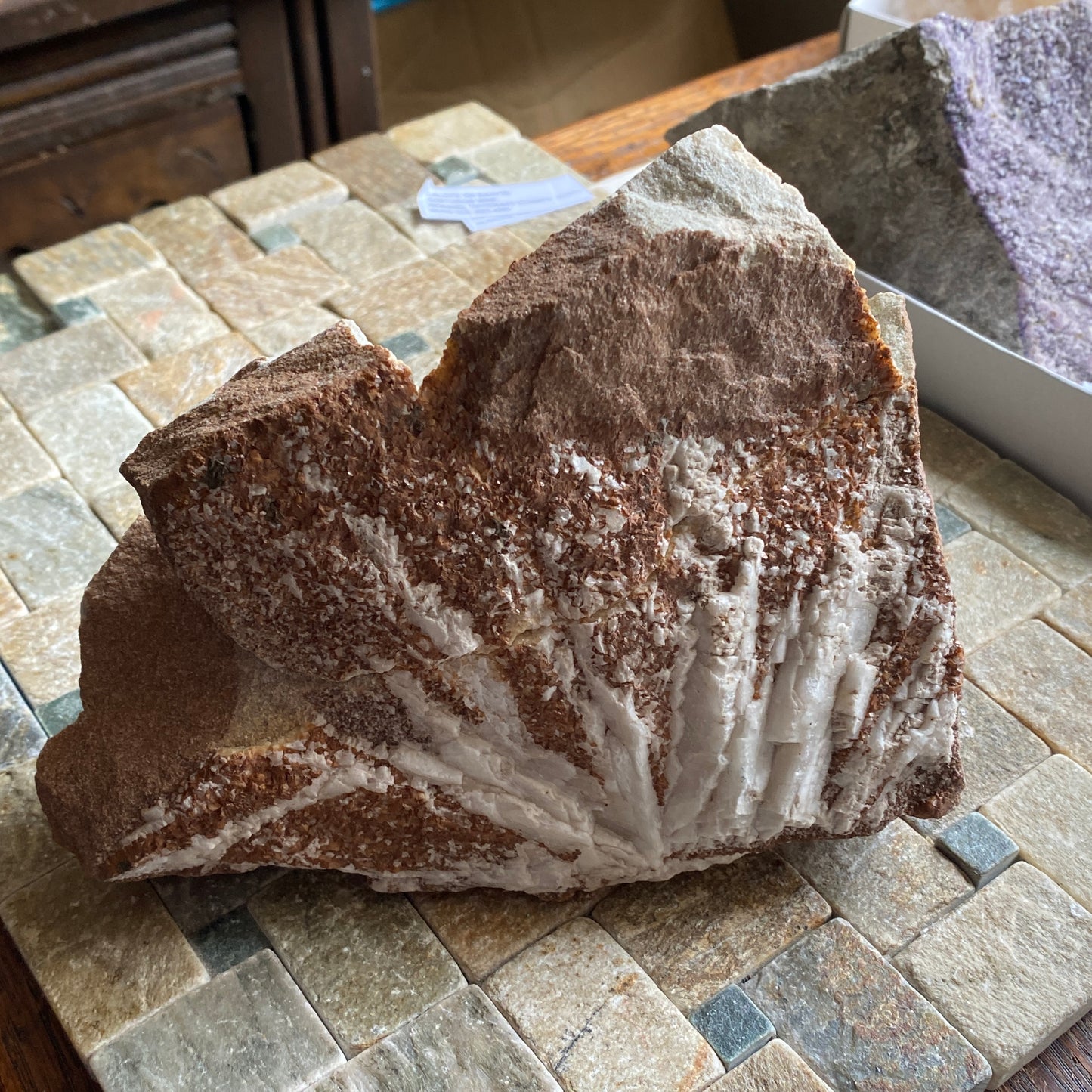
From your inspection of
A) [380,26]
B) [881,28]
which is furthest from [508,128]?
[380,26]

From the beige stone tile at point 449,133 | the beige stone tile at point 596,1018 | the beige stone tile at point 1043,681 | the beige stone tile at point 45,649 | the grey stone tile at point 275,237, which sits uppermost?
the beige stone tile at point 449,133

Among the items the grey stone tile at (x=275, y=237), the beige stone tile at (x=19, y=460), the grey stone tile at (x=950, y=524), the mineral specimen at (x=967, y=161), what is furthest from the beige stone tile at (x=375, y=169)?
the grey stone tile at (x=950, y=524)

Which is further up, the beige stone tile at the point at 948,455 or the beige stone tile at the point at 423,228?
the beige stone tile at the point at 423,228

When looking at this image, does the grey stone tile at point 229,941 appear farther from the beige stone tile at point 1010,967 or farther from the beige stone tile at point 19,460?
the beige stone tile at point 19,460

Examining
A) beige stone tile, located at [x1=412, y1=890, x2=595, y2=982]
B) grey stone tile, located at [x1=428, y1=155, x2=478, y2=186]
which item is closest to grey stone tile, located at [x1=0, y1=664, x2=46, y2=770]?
beige stone tile, located at [x1=412, y1=890, x2=595, y2=982]

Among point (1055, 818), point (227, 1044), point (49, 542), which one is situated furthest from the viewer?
point (49, 542)

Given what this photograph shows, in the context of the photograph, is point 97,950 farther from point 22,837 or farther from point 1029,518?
point 1029,518

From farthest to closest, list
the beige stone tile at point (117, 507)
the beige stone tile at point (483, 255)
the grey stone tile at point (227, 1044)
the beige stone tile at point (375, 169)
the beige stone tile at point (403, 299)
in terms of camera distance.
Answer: the beige stone tile at point (375, 169) < the beige stone tile at point (483, 255) < the beige stone tile at point (403, 299) < the beige stone tile at point (117, 507) < the grey stone tile at point (227, 1044)

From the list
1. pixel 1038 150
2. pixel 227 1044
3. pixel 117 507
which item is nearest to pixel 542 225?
pixel 1038 150
